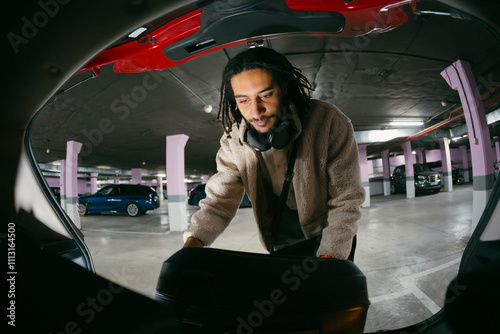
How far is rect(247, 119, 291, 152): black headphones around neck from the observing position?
3.37 ft

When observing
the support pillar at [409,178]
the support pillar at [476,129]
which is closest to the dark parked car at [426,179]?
the support pillar at [409,178]

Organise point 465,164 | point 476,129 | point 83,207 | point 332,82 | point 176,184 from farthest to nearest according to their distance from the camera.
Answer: point 465,164
point 83,207
point 176,184
point 332,82
point 476,129

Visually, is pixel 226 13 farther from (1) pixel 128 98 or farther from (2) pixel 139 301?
(1) pixel 128 98

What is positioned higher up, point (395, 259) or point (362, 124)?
point (362, 124)

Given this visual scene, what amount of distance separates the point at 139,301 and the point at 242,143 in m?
0.87

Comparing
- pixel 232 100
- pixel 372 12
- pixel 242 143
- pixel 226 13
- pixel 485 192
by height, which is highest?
pixel 372 12

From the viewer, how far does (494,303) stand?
73cm

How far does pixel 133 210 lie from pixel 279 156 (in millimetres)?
9671

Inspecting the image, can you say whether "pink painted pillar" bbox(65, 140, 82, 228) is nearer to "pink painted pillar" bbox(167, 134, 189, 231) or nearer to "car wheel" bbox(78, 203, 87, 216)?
"car wheel" bbox(78, 203, 87, 216)

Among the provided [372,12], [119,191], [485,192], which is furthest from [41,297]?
[119,191]

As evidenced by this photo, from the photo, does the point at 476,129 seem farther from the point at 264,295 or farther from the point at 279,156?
the point at 264,295

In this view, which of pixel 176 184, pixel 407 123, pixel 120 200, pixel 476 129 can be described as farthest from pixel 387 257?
pixel 120 200

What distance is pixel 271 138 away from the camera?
1.03 metres

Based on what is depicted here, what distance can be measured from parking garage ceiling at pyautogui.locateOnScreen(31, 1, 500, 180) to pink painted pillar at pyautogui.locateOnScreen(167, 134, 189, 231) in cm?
64
